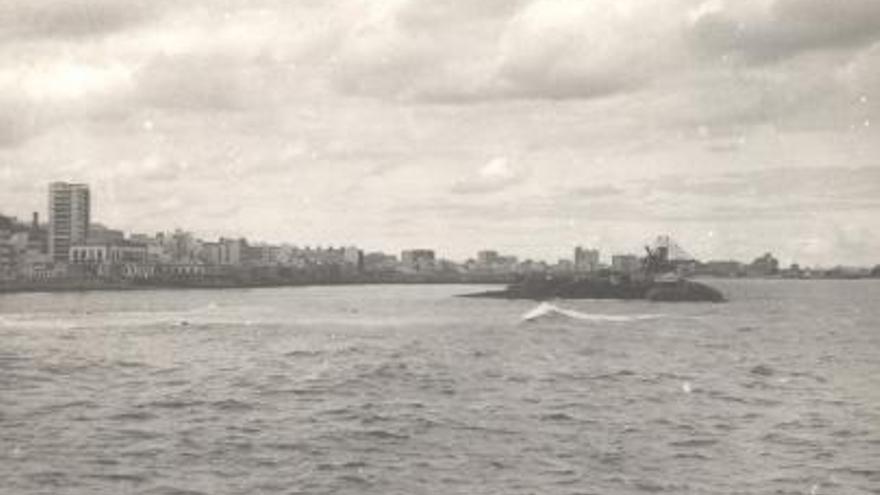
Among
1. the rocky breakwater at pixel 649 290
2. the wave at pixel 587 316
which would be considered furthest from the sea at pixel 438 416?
the rocky breakwater at pixel 649 290

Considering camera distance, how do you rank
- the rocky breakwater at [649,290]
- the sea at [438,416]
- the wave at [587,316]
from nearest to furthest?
the sea at [438,416]
the wave at [587,316]
the rocky breakwater at [649,290]

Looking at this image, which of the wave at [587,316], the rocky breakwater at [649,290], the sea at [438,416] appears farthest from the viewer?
the rocky breakwater at [649,290]

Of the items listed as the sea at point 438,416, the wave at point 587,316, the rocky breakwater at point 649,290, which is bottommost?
the sea at point 438,416

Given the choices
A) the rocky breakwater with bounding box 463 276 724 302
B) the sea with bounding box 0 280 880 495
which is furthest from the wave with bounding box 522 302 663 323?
the rocky breakwater with bounding box 463 276 724 302

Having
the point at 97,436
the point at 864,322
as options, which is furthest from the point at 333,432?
the point at 864,322

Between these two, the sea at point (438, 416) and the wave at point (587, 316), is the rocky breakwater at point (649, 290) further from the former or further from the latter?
the sea at point (438, 416)

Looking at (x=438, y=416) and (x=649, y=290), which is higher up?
(x=649, y=290)

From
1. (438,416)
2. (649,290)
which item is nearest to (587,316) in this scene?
(649,290)

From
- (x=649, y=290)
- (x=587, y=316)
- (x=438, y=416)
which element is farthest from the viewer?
(x=649, y=290)

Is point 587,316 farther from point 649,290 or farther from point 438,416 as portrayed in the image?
point 438,416
